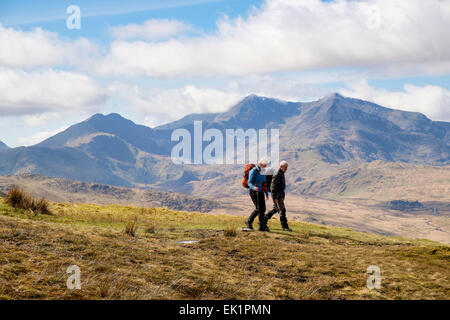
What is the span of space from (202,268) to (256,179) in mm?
8999

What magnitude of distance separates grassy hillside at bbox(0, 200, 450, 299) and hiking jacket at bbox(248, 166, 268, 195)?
3.73 m

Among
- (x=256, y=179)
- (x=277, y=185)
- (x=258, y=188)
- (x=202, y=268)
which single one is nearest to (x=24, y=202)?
(x=256, y=179)

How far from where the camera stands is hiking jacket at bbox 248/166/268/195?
65.3ft

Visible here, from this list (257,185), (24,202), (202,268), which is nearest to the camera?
(202,268)

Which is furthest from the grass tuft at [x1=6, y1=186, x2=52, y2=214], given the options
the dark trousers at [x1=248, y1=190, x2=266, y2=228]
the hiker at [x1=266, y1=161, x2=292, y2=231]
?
the hiker at [x1=266, y1=161, x2=292, y2=231]

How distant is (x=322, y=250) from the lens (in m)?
15.9

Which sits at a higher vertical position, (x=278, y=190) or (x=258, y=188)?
(x=258, y=188)

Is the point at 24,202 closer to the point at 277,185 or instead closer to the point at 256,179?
the point at 256,179

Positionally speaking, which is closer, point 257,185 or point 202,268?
point 202,268

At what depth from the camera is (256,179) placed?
2012 cm

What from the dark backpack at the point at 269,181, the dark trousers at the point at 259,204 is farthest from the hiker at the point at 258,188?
the dark backpack at the point at 269,181

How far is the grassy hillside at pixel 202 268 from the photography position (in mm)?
9070

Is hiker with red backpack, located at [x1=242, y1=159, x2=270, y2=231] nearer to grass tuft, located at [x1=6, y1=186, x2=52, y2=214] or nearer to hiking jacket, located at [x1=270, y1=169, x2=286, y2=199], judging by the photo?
hiking jacket, located at [x1=270, y1=169, x2=286, y2=199]
